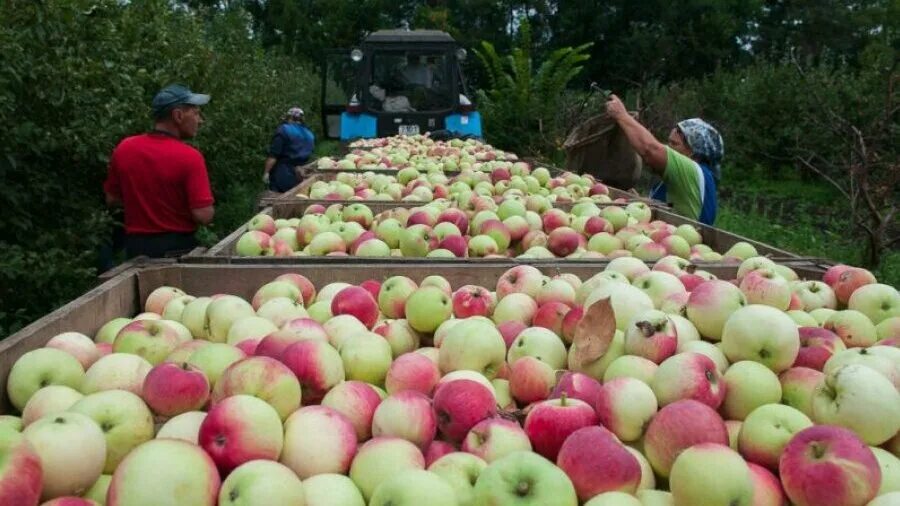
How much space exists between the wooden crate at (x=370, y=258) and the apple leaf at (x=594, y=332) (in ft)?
4.13

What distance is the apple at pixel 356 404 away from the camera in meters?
1.88

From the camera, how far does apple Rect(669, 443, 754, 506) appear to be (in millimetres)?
1483

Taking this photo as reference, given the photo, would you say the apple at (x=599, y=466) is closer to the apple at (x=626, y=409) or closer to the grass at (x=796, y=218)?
the apple at (x=626, y=409)

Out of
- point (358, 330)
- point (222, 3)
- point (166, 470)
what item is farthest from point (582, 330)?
point (222, 3)

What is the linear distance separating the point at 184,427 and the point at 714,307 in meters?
1.48

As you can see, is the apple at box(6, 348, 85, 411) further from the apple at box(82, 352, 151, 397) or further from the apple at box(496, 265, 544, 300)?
the apple at box(496, 265, 544, 300)

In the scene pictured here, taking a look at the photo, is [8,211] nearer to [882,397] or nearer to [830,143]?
[882,397]

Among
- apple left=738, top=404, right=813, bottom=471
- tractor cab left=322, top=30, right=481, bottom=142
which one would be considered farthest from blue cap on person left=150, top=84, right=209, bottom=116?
tractor cab left=322, top=30, right=481, bottom=142

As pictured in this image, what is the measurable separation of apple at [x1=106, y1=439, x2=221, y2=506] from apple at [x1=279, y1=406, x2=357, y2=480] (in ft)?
0.69

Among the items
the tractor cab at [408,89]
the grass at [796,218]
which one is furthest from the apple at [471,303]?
the tractor cab at [408,89]

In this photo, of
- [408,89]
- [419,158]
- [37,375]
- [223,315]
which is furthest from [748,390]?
[408,89]

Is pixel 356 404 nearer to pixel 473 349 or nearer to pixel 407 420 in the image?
pixel 407 420

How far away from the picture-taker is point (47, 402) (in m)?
1.86

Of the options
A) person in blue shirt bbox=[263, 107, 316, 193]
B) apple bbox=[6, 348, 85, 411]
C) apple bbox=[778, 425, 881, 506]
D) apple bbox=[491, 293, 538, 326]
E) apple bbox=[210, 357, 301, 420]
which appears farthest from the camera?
person in blue shirt bbox=[263, 107, 316, 193]
